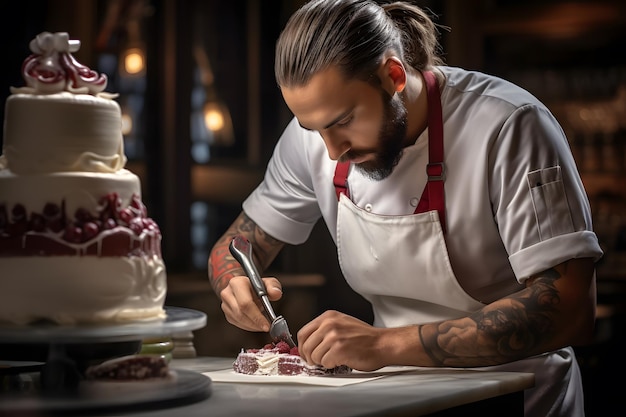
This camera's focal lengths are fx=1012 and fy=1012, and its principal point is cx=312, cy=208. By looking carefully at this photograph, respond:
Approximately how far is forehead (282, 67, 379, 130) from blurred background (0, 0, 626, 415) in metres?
2.76

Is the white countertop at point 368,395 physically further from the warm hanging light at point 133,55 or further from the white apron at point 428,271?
the warm hanging light at point 133,55

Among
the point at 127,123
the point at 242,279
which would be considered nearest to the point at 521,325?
the point at 242,279

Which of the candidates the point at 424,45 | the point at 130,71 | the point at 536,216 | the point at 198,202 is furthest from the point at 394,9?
the point at 198,202

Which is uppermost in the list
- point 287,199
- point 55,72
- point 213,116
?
point 55,72

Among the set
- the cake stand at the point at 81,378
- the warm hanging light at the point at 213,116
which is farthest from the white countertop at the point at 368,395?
the warm hanging light at the point at 213,116

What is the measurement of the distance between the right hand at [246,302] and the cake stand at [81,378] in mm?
568

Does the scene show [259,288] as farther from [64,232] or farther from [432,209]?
[64,232]

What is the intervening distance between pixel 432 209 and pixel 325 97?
1.27ft

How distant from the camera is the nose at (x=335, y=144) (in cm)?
230

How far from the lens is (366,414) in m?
1.60

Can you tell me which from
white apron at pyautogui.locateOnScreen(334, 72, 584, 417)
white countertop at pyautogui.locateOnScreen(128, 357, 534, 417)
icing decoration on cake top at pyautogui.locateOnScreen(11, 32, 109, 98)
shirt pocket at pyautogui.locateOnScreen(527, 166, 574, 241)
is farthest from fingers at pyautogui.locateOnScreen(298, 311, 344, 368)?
icing decoration on cake top at pyautogui.locateOnScreen(11, 32, 109, 98)

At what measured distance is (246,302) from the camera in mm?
2418

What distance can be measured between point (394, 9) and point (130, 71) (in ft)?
10.1

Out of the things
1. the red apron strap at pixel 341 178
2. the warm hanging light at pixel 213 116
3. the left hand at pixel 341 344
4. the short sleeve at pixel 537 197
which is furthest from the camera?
the warm hanging light at pixel 213 116
